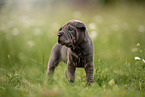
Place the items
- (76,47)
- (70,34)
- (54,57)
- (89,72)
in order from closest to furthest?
1. (70,34)
2. (76,47)
3. (89,72)
4. (54,57)

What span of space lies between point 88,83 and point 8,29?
16.3 ft

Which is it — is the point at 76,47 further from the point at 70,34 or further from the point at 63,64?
the point at 63,64

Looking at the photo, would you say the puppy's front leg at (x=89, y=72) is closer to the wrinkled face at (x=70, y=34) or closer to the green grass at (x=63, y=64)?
the green grass at (x=63, y=64)

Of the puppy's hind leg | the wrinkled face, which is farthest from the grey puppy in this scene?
the puppy's hind leg

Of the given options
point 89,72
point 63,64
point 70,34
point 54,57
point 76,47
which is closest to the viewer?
point 70,34

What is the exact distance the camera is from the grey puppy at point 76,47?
2.88 m

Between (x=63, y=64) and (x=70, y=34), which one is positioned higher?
(x=70, y=34)

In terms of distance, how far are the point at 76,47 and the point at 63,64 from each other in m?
2.39

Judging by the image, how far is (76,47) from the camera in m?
3.13

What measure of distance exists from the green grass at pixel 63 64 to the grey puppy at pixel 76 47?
0.27 meters

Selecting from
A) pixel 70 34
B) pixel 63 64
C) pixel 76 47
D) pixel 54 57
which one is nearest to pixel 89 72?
pixel 76 47

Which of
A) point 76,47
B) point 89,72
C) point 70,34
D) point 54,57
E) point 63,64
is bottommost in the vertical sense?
point 63,64

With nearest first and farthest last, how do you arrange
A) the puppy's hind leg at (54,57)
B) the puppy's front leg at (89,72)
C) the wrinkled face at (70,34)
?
the wrinkled face at (70,34) → the puppy's front leg at (89,72) → the puppy's hind leg at (54,57)

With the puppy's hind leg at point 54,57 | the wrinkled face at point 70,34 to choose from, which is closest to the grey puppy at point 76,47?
the wrinkled face at point 70,34
